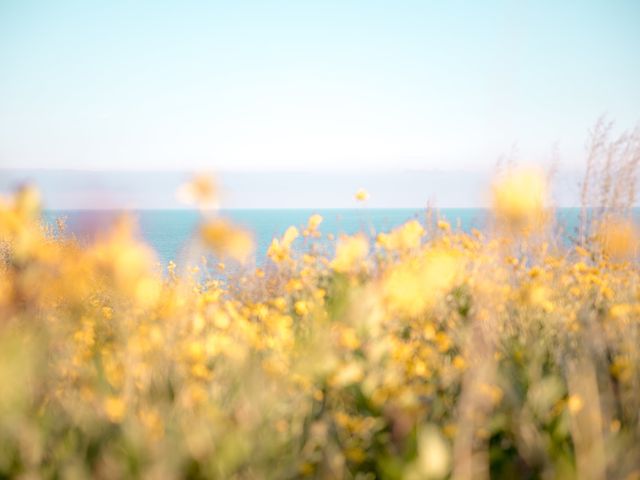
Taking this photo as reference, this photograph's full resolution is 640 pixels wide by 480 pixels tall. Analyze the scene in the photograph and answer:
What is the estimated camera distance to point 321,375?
6.63 ft

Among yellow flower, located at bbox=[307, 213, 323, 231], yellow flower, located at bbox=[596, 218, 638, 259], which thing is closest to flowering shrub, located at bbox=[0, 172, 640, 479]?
yellow flower, located at bbox=[307, 213, 323, 231]

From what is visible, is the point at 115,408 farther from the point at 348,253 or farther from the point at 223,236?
the point at 348,253

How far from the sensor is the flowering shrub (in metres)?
1.59

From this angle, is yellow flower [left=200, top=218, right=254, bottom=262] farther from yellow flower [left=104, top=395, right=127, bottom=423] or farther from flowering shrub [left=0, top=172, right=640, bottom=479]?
yellow flower [left=104, top=395, right=127, bottom=423]

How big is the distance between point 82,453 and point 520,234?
348 centimetres

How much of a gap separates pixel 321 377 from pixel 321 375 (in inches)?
0.8

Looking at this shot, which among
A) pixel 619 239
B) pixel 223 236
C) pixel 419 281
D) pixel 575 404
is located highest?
pixel 223 236

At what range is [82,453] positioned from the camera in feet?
5.49

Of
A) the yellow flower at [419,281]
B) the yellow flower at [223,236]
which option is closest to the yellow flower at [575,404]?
the yellow flower at [419,281]

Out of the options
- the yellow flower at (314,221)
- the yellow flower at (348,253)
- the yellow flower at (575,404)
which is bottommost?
the yellow flower at (575,404)

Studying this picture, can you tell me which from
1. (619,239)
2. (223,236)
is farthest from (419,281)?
(619,239)

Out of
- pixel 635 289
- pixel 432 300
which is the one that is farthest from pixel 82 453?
pixel 635 289

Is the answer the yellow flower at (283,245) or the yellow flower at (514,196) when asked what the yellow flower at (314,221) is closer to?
the yellow flower at (283,245)

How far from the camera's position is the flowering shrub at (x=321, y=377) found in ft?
5.22
